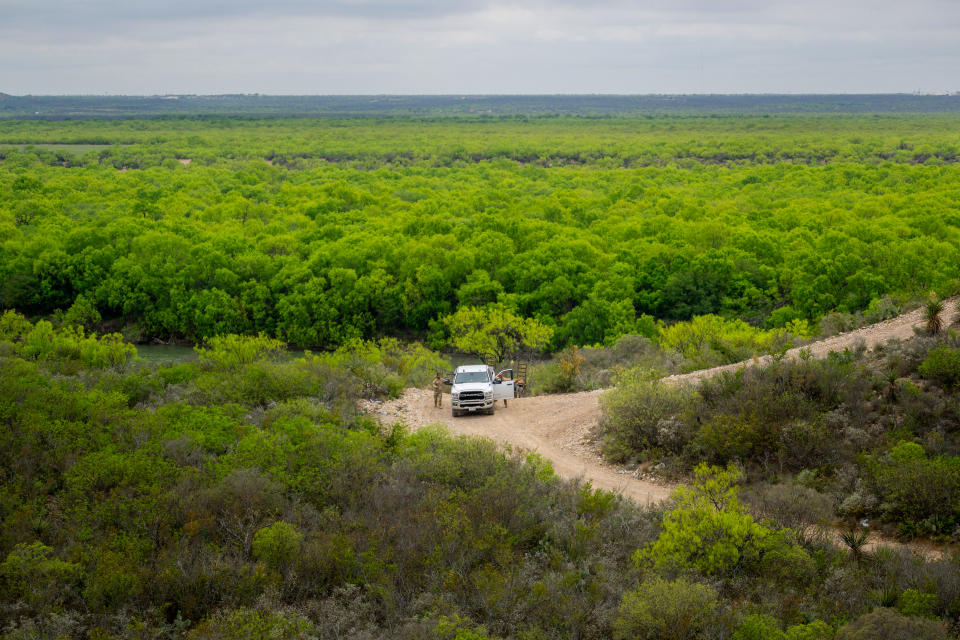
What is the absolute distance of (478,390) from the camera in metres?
24.7

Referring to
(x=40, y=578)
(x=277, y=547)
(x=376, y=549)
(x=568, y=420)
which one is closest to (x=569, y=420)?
(x=568, y=420)

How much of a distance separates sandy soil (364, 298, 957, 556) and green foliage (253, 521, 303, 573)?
707 centimetres

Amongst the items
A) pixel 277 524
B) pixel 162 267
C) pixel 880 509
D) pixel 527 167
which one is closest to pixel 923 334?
pixel 880 509

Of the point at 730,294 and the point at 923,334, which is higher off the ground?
the point at 923,334

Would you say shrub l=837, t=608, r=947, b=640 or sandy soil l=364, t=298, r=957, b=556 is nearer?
shrub l=837, t=608, r=947, b=640

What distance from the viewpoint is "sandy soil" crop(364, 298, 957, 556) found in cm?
1964

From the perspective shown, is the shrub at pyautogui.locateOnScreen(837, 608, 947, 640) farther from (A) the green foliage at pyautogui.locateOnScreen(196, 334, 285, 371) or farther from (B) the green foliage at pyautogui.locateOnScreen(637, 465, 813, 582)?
(A) the green foliage at pyautogui.locateOnScreen(196, 334, 285, 371)

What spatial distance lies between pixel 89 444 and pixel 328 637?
28.5 ft

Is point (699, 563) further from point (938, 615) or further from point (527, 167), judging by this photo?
point (527, 167)

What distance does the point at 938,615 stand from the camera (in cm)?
1184

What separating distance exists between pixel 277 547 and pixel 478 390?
37.3 ft

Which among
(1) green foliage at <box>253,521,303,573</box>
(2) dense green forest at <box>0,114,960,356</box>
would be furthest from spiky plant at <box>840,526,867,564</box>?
(2) dense green forest at <box>0,114,960,356</box>

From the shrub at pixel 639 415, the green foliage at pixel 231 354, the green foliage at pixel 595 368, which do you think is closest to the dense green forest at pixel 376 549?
the shrub at pixel 639 415

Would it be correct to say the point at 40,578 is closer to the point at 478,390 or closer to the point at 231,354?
the point at 478,390
